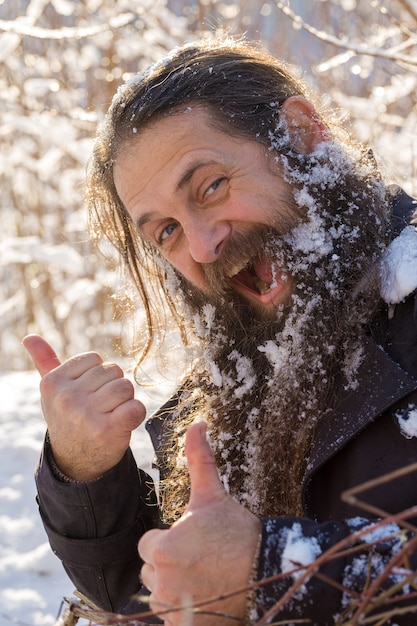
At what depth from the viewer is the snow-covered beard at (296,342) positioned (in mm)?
1804

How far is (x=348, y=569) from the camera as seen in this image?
1253 mm

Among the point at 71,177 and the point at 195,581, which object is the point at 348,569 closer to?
the point at 195,581

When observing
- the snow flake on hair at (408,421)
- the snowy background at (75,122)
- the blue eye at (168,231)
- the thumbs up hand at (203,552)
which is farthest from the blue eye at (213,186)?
the snowy background at (75,122)

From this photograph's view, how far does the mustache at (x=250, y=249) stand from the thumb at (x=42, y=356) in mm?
567

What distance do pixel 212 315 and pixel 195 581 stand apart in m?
1.07

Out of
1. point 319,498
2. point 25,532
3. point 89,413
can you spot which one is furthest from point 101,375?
point 25,532

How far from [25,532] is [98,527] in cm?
112

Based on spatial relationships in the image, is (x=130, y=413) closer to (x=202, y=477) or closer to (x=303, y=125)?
(x=202, y=477)

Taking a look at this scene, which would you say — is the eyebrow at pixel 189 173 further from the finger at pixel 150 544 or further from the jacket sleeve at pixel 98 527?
the finger at pixel 150 544

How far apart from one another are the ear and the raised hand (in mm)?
861

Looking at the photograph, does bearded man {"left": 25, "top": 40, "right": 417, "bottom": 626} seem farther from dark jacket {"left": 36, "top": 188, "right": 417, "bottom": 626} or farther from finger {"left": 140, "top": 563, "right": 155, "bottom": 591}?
finger {"left": 140, "top": 563, "right": 155, "bottom": 591}

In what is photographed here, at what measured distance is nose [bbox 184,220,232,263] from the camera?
1.97 m

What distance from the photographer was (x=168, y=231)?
2.14m

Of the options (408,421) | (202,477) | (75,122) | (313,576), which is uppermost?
(75,122)
